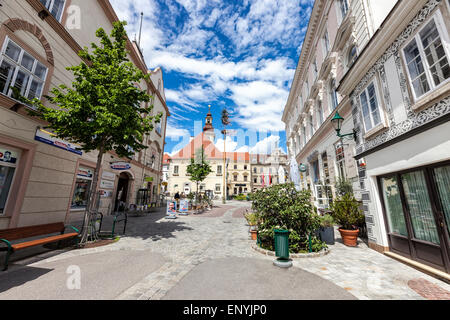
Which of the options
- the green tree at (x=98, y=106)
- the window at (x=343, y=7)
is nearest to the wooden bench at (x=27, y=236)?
the green tree at (x=98, y=106)

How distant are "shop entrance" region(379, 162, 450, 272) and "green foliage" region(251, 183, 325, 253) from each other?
2.20 m

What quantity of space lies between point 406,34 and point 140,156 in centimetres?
1969

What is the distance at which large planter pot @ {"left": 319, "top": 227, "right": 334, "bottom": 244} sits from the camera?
284 inches

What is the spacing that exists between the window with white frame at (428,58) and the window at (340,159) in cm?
547

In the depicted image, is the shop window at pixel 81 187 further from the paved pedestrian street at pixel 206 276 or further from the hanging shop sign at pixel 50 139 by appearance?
the paved pedestrian street at pixel 206 276

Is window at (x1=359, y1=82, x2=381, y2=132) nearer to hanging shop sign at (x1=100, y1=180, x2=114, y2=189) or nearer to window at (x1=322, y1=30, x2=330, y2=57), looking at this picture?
window at (x1=322, y1=30, x2=330, y2=57)

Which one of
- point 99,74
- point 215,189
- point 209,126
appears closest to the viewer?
point 99,74

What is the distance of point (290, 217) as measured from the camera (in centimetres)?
644

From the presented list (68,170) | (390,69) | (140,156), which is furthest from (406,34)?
(140,156)

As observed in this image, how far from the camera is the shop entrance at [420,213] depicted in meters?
4.33

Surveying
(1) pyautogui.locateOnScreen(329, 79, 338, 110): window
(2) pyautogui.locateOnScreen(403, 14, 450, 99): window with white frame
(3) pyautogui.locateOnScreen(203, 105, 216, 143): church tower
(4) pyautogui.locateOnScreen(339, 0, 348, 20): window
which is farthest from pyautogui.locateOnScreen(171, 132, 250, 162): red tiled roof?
(2) pyautogui.locateOnScreen(403, 14, 450, 99): window with white frame

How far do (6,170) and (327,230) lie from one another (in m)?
12.4

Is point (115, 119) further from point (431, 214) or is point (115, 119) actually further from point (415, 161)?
point (431, 214)

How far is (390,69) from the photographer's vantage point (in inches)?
→ 224
